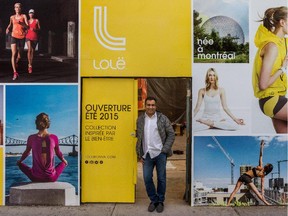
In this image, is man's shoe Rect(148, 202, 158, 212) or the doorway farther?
the doorway

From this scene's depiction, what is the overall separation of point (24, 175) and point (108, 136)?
5.09ft

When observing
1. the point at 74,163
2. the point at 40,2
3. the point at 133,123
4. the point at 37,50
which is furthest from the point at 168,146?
the point at 40,2

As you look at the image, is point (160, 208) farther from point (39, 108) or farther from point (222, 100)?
point (39, 108)

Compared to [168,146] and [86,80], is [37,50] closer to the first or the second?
[86,80]

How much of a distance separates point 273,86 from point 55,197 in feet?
13.5

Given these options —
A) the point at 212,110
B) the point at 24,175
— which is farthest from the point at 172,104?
the point at 24,175

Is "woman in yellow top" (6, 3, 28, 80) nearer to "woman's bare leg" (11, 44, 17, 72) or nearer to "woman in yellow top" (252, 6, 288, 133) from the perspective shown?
"woman's bare leg" (11, 44, 17, 72)

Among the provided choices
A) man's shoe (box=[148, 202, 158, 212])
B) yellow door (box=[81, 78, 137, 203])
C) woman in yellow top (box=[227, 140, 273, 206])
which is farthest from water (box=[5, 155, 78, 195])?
woman in yellow top (box=[227, 140, 273, 206])

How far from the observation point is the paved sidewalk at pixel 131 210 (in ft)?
20.2

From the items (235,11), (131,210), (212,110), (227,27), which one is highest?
(235,11)

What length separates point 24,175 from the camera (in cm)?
652

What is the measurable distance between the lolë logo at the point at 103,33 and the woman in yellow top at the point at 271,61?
2294 mm

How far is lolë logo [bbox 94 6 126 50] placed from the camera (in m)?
6.44

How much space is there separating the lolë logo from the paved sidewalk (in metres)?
2.65
